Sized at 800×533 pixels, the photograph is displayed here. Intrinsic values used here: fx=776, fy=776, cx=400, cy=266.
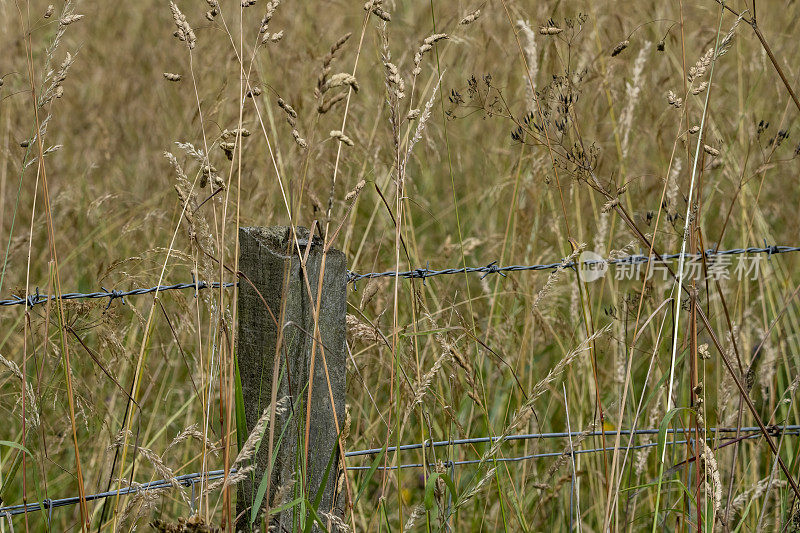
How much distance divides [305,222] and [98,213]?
85 centimetres

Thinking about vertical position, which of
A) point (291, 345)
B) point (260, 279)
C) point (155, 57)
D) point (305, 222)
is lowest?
point (291, 345)

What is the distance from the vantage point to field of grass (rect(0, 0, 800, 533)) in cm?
143

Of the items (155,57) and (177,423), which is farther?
(155,57)

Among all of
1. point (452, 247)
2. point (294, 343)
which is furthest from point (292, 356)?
point (452, 247)

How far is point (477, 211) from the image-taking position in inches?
125

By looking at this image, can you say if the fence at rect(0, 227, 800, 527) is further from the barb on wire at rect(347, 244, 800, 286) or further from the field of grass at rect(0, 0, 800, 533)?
the barb on wire at rect(347, 244, 800, 286)

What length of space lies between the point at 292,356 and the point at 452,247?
896mm

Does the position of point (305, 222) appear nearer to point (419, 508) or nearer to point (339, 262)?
point (339, 262)

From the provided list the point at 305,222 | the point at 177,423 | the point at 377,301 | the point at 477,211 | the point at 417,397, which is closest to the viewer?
the point at 417,397

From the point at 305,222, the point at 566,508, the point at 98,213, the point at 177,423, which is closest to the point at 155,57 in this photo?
the point at 98,213

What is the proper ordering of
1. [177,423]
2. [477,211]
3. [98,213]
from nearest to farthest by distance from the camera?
[177,423] < [98,213] < [477,211]

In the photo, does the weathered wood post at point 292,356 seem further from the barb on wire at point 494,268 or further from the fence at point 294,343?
the barb on wire at point 494,268

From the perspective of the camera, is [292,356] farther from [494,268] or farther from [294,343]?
[494,268]

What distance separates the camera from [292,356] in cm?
128
